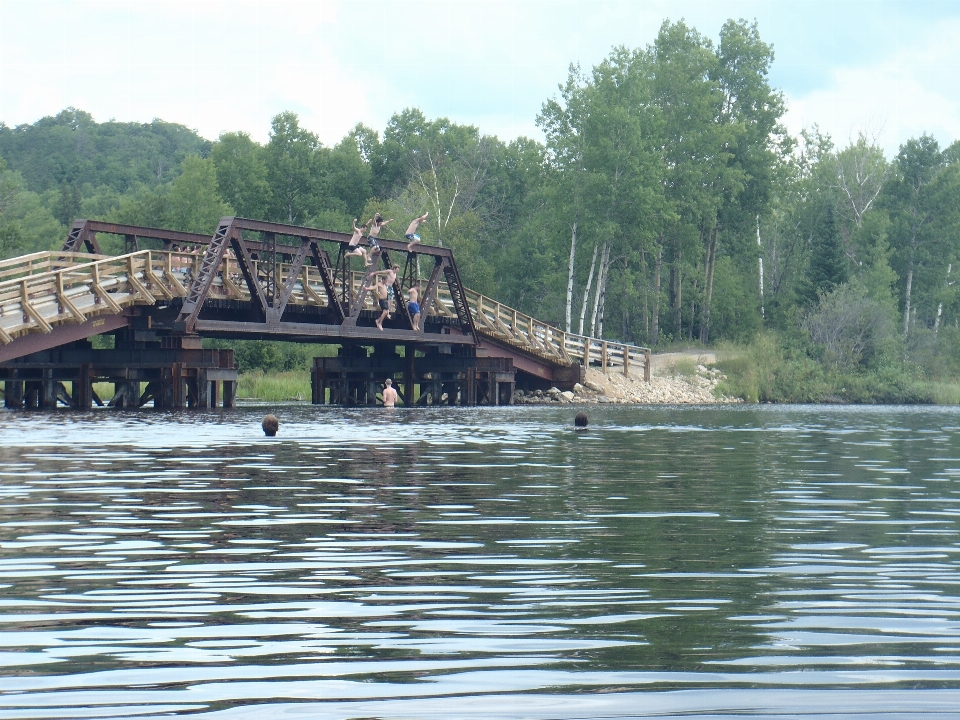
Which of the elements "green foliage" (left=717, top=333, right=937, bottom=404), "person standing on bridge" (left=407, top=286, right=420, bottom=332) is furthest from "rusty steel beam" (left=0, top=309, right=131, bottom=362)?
"green foliage" (left=717, top=333, right=937, bottom=404)

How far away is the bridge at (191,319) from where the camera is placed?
3622 centimetres

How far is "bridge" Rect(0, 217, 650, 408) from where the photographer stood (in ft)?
119

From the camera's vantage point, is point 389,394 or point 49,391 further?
point 389,394

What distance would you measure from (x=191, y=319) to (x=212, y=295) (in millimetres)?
2761

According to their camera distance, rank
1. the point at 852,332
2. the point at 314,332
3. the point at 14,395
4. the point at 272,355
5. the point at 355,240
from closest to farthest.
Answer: the point at 355,240 < the point at 14,395 < the point at 314,332 < the point at 272,355 < the point at 852,332

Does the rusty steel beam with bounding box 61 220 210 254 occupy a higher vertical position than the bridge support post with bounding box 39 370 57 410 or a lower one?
higher

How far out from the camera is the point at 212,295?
40625mm

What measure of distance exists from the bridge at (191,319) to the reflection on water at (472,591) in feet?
63.9

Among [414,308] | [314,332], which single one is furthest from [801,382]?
[314,332]

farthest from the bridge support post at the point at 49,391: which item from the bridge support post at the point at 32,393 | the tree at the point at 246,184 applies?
the tree at the point at 246,184

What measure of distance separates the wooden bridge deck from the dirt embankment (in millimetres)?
5584

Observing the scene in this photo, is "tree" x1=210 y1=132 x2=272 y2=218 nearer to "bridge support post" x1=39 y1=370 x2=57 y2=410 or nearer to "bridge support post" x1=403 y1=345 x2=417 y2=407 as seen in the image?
"bridge support post" x1=403 y1=345 x2=417 y2=407

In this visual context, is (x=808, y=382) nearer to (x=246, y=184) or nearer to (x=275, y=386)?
(x=275, y=386)

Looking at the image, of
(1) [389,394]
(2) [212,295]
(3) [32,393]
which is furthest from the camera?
(1) [389,394]
